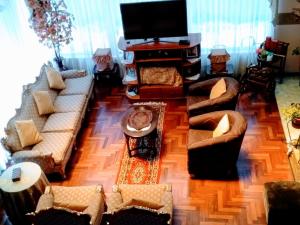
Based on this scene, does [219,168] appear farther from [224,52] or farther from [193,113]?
[224,52]

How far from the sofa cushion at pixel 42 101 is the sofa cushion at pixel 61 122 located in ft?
0.43

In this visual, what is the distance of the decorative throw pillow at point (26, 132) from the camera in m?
4.86

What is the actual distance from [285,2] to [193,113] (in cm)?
242

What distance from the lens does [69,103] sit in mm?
5809

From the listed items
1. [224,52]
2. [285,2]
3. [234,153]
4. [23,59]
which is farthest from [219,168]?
[23,59]

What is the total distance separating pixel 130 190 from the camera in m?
4.12

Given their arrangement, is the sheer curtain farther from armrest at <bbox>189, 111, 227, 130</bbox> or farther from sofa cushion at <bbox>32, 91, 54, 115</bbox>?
armrest at <bbox>189, 111, 227, 130</bbox>

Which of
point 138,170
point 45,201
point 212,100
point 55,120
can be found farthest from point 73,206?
point 212,100

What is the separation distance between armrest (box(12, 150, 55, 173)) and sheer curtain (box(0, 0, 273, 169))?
1037 millimetres

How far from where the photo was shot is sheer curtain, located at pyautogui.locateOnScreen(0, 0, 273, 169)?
5750mm

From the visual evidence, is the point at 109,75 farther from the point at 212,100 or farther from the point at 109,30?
the point at 212,100

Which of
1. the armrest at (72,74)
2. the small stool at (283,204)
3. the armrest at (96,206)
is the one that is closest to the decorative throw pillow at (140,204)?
the armrest at (96,206)

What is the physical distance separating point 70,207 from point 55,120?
6.26ft

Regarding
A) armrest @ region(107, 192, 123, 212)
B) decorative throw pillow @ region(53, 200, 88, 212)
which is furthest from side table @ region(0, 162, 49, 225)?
armrest @ region(107, 192, 123, 212)
